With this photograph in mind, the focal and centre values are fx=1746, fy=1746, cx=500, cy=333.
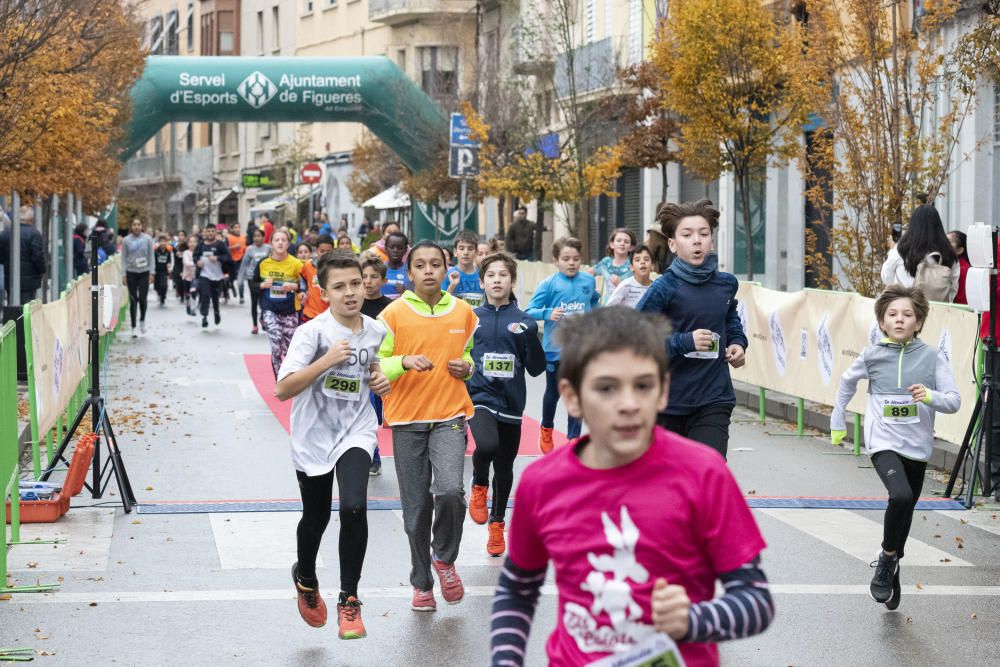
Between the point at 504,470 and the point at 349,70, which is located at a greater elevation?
the point at 349,70

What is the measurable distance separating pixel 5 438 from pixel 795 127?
18291mm

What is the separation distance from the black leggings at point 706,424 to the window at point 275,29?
→ 6666cm

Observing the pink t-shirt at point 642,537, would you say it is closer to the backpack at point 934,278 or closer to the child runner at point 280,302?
the backpack at point 934,278

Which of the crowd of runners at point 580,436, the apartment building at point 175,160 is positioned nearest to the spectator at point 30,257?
the crowd of runners at point 580,436

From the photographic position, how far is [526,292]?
96.3 ft

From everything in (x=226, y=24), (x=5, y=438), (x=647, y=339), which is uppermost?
(x=226, y=24)

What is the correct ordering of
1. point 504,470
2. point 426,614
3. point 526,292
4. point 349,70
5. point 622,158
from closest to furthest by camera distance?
point 426,614
point 504,470
point 526,292
point 622,158
point 349,70

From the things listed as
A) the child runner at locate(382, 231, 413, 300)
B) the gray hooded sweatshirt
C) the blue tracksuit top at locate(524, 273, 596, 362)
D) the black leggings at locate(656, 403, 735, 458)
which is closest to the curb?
the blue tracksuit top at locate(524, 273, 596, 362)

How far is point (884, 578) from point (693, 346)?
4.50 feet

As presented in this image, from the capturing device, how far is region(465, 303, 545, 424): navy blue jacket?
9312mm

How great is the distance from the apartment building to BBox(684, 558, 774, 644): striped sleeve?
78.1 metres

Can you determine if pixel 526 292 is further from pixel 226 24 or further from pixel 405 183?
pixel 226 24

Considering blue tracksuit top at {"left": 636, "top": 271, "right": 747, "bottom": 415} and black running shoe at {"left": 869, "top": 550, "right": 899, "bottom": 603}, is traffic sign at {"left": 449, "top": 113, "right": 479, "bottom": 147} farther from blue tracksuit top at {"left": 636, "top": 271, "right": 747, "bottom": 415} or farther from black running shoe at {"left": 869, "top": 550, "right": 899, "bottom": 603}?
black running shoe at {"left": 869, "top": 550, "right": 899, "bottom": 603}

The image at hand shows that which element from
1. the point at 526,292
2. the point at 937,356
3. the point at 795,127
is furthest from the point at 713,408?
the point at 526,292
